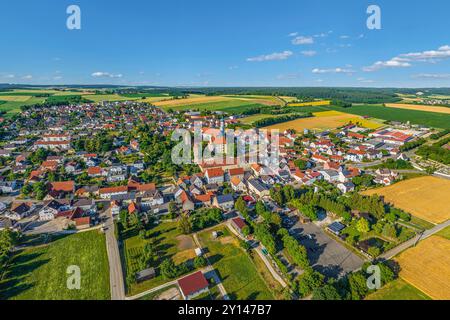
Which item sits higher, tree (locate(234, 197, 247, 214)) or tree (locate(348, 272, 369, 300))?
tree (locate(234, 197, 247, 214))

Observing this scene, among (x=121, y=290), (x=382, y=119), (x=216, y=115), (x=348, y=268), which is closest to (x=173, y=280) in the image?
(x=121, y=290)

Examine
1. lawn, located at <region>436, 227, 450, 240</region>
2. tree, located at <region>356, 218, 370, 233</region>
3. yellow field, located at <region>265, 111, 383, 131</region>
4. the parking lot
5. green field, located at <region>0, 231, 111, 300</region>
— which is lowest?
green field, located at <region>0, 231, 111, 300</region>

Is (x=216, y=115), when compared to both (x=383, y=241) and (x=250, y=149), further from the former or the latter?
(x=383, y=241)

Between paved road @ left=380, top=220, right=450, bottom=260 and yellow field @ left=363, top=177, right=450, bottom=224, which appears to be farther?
yellow field @ left=363, top=177, right=450, bottom=224

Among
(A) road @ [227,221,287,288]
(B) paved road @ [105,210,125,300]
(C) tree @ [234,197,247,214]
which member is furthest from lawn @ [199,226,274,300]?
(B) paved road @ [105,210,125,300]

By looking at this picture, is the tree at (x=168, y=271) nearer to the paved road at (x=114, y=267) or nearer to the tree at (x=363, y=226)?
the paved road at (x=114, y=267)

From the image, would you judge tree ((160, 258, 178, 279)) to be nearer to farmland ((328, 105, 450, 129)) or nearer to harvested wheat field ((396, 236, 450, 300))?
harvested wheat field ((396, 236, 450, 300))
